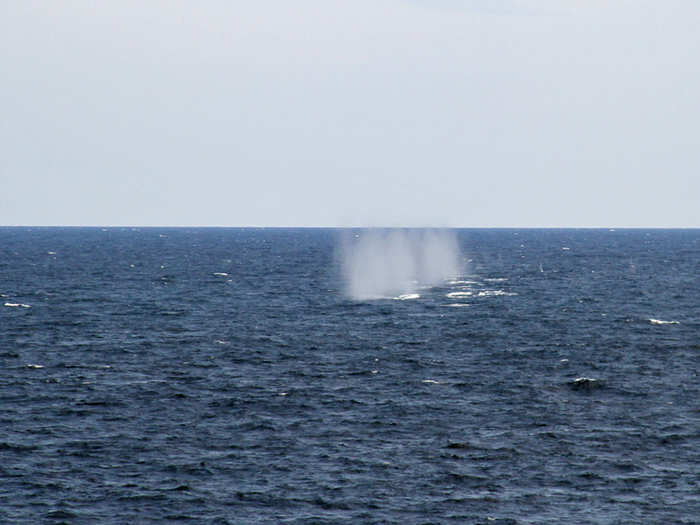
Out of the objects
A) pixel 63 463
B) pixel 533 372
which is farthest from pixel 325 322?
pixel 63 463

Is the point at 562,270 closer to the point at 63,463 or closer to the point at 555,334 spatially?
the point at 555,334

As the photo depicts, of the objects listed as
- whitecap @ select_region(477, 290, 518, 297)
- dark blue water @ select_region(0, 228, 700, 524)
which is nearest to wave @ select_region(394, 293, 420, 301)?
whitecap @ select_region(477, 290, 518, 297)

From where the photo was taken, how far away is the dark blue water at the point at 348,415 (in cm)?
4019

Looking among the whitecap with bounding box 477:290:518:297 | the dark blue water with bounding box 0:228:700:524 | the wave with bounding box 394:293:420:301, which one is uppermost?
the whitecap with bounding box 477:290:518:297

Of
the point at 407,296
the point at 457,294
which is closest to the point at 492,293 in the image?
the point at 457,294

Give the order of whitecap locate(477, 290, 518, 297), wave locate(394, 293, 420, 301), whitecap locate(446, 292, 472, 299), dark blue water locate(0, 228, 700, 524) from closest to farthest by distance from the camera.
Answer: dark blue water locate(0, 228, 700, 524) → wave locate(394, 293, 420, 301) → whitecap locate(446, 292, 472, 299) → whitecap locate(477, 290, 518, 297)

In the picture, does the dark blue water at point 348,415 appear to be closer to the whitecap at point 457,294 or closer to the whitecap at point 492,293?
the whitecap at point 457,294

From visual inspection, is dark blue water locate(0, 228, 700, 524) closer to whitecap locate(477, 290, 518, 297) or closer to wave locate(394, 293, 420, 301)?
wave locate(394, 293, 420, 301)

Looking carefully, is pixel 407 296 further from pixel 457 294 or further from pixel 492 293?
pixel 492 293

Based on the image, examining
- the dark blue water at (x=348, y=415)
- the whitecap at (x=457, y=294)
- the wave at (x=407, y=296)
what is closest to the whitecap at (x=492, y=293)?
the whitecap at (x=457, y=294)

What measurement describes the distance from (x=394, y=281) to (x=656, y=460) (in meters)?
111

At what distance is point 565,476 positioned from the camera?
43.6 m

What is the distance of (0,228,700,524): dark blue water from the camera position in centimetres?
4019

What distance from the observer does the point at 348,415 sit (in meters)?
54.8
